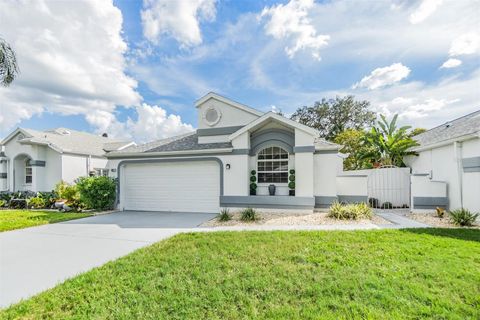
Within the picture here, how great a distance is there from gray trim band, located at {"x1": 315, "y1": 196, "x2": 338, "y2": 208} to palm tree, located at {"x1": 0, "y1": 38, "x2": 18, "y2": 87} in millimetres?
13532

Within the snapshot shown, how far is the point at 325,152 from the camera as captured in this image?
1160 centimetres

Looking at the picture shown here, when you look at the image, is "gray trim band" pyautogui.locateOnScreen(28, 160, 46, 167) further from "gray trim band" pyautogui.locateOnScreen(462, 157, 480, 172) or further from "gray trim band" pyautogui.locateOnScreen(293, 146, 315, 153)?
"gray trim band" pyautogui.locateOnScreen(462, 157, 480, 172)

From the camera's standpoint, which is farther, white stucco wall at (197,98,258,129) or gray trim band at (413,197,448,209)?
white stucco wall at (197,98,258,129)

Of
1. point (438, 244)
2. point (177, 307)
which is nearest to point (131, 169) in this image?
point (177, 307)

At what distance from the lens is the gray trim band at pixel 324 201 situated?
37.5 feet

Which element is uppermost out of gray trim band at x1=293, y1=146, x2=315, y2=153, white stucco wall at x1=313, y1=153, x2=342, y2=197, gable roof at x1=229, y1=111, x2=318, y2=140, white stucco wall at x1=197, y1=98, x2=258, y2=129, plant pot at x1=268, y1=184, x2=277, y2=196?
white stucco wall at x1=197, y1=98, x2=258, y2=129

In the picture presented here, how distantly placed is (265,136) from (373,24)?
7364 mm

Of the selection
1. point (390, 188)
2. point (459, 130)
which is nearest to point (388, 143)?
point (390, 188)

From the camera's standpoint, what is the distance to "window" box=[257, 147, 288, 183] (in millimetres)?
12047

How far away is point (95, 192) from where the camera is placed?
1330 centimetres

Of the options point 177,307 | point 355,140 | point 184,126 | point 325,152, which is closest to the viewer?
point 177,307

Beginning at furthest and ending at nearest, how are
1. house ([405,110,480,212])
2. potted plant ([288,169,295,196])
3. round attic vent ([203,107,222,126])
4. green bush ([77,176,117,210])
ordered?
round attic vent ([203,107,222,126]) → green bush ([77,176,117,210]) → potted plant ([288,169,295,196]) → house ([405,110,480,212])

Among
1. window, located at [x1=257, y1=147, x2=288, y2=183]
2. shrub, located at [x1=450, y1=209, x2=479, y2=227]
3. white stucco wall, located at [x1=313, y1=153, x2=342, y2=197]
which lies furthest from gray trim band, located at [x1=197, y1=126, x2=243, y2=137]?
shrub, located at [x1=450, y1=209, x2=479, y2=227]

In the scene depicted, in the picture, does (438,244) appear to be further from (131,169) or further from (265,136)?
(131,169)
